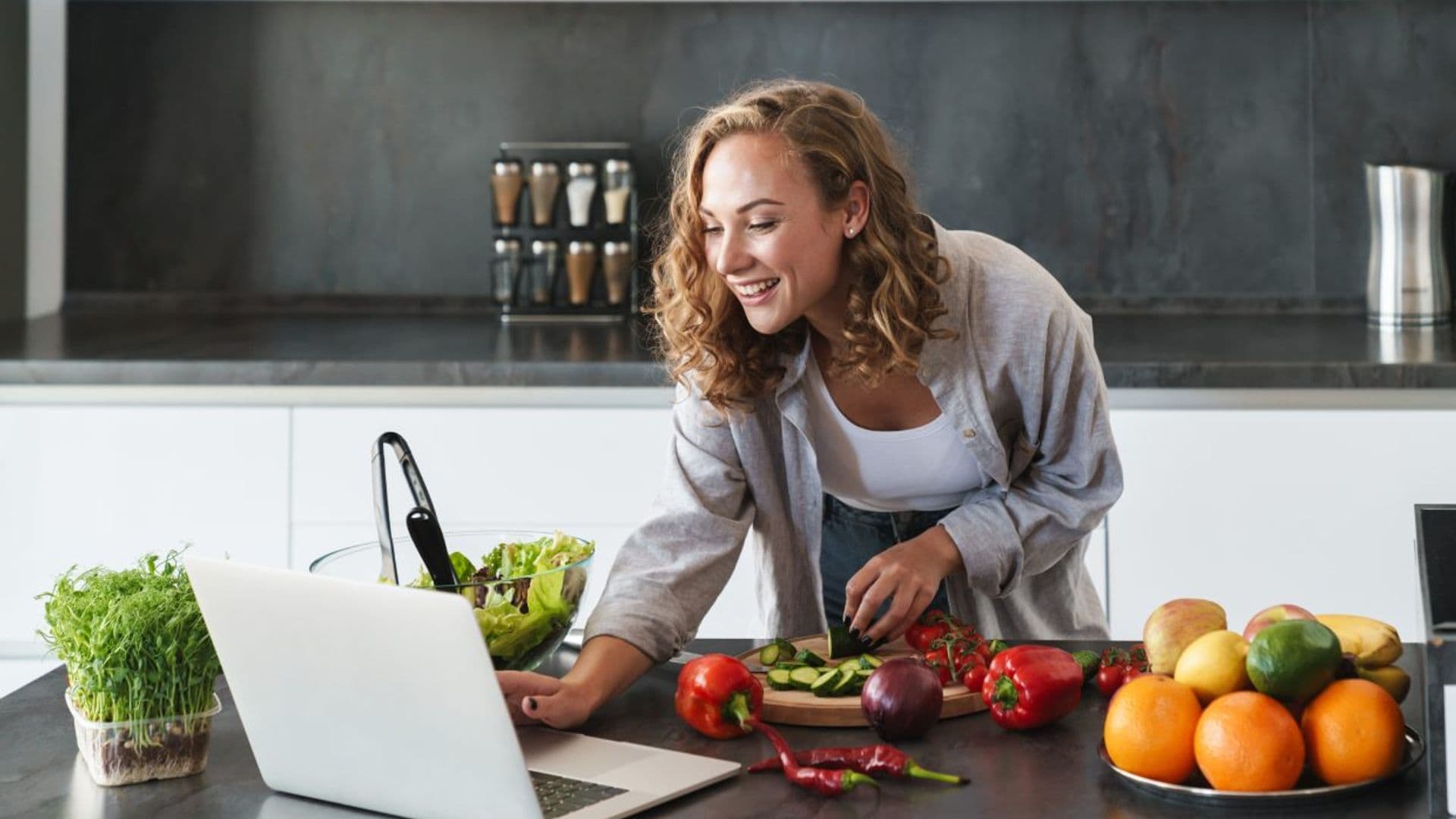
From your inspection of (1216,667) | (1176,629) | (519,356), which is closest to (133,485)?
(519,356)

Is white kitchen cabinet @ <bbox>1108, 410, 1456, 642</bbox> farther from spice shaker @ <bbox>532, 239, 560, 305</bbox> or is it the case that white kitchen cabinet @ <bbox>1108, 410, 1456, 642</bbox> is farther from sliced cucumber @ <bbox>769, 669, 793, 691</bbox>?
sliced cucumber @ <bbox>769, 669, 793, 691</bbox>

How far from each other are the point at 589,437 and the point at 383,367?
1.12 feet

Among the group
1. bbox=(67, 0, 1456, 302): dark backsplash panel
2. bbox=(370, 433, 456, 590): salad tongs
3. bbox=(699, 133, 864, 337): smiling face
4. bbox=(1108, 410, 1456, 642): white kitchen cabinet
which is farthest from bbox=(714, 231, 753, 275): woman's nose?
bbox=(67, 0, 1456, 302): dark backsplash panel

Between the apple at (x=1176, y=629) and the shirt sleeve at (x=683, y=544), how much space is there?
43 centimetres

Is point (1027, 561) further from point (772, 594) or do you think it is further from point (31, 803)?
point (31, 803)

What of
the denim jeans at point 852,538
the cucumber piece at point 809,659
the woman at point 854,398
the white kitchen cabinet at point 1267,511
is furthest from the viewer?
the white kitchen cabinet at point 1267,511

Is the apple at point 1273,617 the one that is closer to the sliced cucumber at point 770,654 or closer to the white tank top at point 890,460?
the sliced cucumber at point 770,654

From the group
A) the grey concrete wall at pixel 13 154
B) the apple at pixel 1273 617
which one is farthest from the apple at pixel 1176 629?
the grey concrete wall at pixel 13 154

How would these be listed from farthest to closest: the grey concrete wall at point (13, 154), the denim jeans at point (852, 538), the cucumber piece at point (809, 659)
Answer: the grey concrete wall at point (13, 154) < the denim jeans at point (852, 538) < the cucumber piece at point (809, 659)

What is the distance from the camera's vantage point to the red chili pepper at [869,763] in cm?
119

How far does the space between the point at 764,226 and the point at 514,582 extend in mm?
471

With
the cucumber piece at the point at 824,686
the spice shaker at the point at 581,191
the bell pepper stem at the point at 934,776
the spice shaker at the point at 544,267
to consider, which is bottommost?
the bell pepper stem at the point at 934,776

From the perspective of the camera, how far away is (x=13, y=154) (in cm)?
330

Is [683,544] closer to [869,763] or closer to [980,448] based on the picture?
[980,448]
